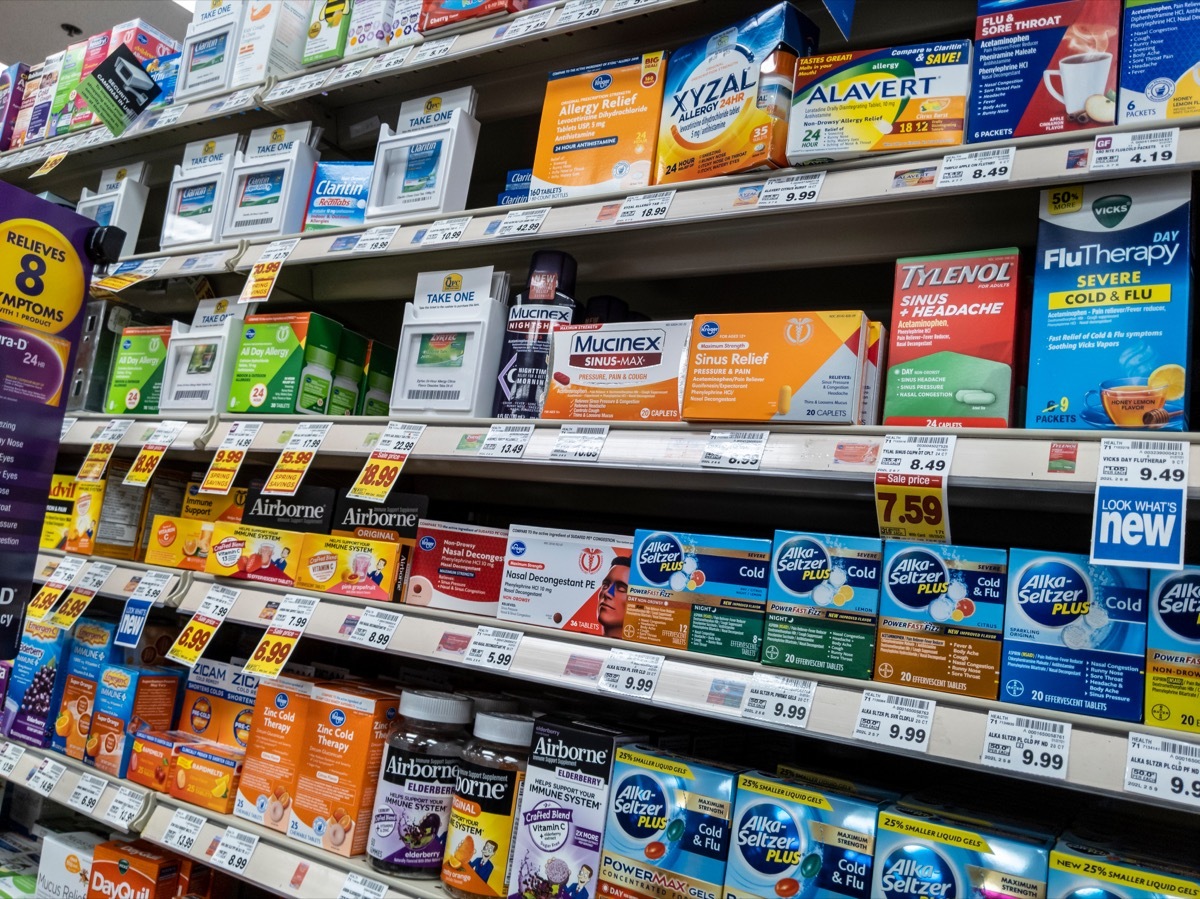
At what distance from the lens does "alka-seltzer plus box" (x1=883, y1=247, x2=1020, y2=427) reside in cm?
123

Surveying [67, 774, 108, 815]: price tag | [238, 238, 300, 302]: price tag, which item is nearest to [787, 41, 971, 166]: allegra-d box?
[238, 238, 300, 302]: price tag

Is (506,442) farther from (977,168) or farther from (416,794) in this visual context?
(977,168)

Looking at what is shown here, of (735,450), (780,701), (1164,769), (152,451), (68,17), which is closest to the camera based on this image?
(1164,769)

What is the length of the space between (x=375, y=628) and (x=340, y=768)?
28cm

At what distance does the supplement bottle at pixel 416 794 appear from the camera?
5.18 feet

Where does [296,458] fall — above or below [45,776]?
above

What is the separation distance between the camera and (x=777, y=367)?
136 cm

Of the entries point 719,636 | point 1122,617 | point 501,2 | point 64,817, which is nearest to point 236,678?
point 64,817

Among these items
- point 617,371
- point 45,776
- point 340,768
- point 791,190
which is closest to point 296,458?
point 340,768

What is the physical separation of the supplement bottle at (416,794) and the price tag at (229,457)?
666mm

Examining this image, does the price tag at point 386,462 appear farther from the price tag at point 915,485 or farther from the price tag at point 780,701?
the price tag at point 915,485

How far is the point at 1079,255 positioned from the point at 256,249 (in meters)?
1.80

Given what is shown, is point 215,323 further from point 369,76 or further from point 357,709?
point 357,709

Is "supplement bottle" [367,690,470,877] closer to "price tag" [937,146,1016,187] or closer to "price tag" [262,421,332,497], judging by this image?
"price tag" [262,421,332,497]
